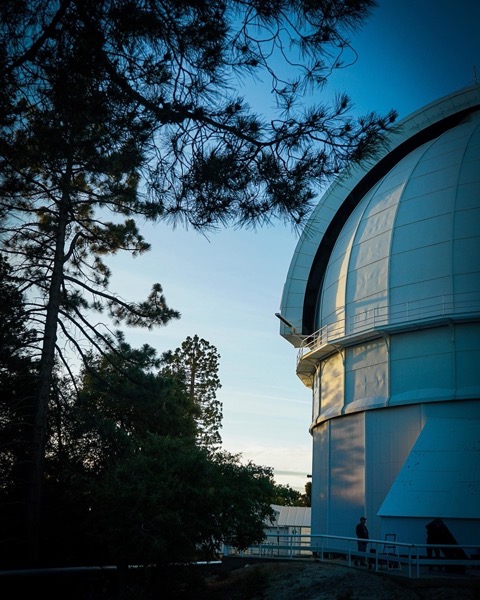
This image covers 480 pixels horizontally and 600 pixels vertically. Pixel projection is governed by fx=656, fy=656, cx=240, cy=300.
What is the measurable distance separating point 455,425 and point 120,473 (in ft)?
30.6

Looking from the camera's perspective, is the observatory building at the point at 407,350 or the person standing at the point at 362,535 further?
the observatory building at the point at 407,350

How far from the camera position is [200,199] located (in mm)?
7504

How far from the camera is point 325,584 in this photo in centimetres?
1280

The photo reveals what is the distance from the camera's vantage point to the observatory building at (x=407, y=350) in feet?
54.9

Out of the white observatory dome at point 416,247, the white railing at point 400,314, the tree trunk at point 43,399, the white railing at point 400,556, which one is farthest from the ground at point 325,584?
the white observatory dome at point 416,247

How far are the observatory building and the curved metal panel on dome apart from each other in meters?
0.06

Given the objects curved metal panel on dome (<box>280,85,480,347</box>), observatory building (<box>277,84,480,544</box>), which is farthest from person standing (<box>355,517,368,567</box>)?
curved metal panel on dome (<box>280,85,480,347</box>)

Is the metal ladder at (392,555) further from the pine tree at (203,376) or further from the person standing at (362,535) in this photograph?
the pine tree at (203,376)

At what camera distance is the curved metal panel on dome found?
19.3 meters

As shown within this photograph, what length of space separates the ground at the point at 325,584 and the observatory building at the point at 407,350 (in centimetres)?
332

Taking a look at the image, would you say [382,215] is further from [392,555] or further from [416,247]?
[392,555]

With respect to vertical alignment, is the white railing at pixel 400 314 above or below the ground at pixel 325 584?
above

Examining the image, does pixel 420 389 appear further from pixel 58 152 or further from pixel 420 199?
pixel 58 152

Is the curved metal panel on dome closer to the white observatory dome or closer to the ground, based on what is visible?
the white observatory dome
